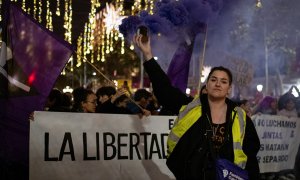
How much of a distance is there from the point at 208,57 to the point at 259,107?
265 centimetres

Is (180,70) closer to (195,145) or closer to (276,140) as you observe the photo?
(276,140)

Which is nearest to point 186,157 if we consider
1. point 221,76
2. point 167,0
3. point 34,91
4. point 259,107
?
point 221,76

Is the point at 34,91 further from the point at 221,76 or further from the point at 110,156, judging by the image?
the point at 221,76

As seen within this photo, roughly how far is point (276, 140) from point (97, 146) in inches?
154

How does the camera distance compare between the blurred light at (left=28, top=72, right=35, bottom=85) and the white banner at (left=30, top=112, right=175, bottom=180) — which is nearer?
the blurred light at (left=28, top=72, right=35, bottom=85)

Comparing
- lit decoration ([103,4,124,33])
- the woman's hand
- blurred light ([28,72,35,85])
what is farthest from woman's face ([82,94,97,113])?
lit decoration ([103,4,124,33])

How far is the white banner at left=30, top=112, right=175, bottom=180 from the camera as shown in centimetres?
597

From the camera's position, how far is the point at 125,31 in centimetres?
1046

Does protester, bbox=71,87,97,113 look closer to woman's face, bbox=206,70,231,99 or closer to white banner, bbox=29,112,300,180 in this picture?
white banner, bbox=29,112,300,180

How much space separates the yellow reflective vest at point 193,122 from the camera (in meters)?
4.23

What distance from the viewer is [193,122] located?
14.0 ft

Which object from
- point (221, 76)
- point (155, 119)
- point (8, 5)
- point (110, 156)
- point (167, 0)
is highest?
point (167, 0)

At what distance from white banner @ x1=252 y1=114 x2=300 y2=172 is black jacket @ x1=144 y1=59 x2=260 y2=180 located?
4335mm

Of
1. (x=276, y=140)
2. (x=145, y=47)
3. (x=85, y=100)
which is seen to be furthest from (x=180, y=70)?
(x=145, y=47)
